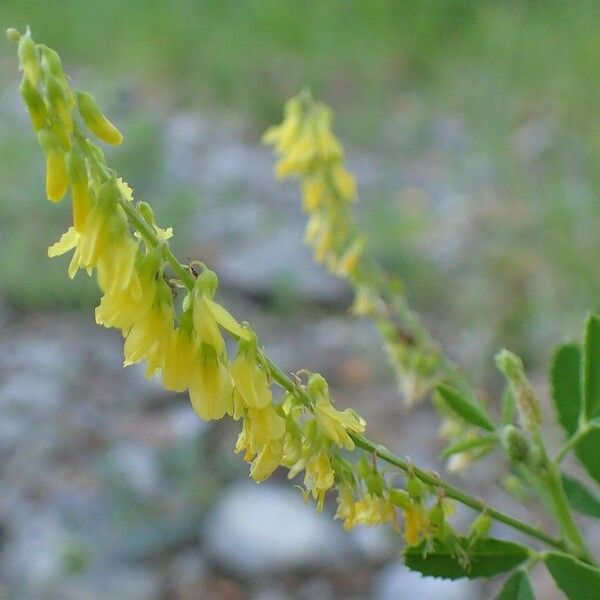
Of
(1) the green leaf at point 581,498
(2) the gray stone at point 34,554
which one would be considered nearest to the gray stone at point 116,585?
(2) the gray stone at point 34,554

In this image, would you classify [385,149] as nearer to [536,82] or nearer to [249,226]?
[536,82]

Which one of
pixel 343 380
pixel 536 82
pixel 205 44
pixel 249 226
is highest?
pixel 205 44

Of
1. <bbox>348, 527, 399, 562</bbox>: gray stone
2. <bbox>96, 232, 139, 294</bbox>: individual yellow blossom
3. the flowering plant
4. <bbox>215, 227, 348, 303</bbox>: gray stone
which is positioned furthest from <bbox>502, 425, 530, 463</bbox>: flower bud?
<bbox>215, 227, 348, 303</bbox>: gray stone

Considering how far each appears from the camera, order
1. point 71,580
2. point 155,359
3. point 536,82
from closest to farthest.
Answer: point 155,359, point 71,580, point 536,82

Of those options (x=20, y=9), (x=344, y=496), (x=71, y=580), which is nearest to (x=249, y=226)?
(x=71, y=580)

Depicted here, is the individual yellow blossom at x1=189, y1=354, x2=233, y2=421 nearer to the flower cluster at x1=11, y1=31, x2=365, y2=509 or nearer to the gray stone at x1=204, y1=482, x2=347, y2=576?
the flower cluster at x1=11, y1=31, x2=365, y2=509

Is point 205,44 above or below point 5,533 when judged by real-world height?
above

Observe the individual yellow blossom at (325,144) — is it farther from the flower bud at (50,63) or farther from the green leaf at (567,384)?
the flower bud at (50,63)
